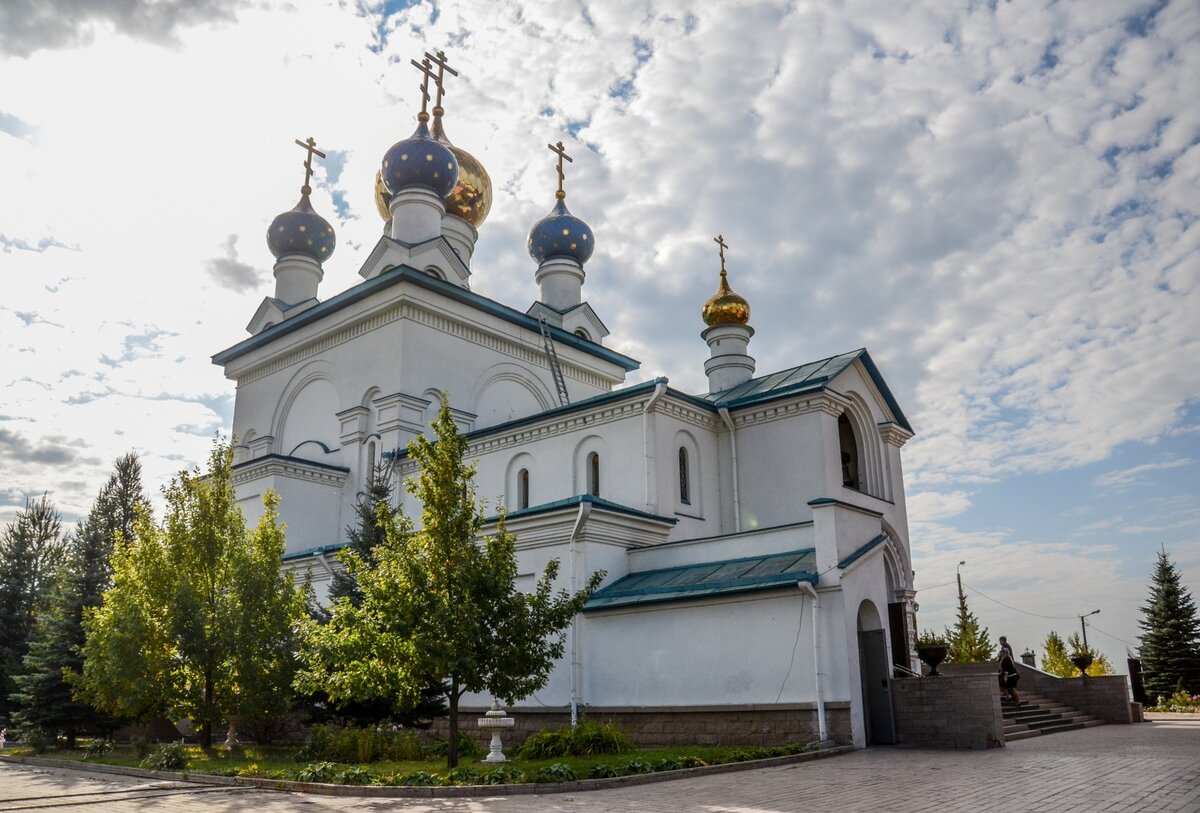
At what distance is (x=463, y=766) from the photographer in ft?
34.8

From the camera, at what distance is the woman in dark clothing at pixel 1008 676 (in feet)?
50.6

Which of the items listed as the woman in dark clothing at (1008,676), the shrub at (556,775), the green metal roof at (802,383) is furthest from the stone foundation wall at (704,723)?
the green metal roof at (802,383)

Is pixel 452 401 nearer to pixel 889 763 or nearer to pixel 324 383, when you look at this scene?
pixel 324 383

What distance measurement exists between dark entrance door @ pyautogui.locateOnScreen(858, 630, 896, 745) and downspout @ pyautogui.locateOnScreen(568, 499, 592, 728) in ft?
13.9

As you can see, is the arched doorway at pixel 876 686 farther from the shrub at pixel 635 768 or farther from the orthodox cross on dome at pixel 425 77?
the orthodox cross on dome at pixel 425 77

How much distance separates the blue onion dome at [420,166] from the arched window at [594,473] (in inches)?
420

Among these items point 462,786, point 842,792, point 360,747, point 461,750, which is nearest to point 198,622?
point 360,747

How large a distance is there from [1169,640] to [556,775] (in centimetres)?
2545

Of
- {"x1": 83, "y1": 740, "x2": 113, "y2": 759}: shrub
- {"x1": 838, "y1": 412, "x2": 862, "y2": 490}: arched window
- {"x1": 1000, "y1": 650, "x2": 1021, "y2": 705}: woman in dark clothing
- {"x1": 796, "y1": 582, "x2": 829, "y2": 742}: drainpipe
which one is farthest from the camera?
{"x1": 838, "y1": 412, "x2": 862, "y2": 490}: arched window

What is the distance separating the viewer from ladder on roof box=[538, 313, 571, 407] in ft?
77.9

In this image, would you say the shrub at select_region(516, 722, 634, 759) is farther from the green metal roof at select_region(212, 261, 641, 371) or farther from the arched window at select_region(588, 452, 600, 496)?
the green metal roof at select_region(212, 261, 641, 371)

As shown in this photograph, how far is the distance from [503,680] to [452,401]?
1255cm

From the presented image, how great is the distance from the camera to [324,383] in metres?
23.8

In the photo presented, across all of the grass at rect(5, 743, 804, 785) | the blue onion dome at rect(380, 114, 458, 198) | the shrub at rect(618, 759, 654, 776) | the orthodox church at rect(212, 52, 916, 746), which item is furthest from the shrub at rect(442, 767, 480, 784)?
the blue onion dome at rect(380, 114, 458, 198)
